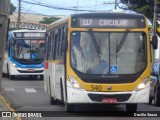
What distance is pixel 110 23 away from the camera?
16938 mm

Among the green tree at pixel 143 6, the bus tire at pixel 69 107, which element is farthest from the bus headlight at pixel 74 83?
the green tree at pixel 143 6

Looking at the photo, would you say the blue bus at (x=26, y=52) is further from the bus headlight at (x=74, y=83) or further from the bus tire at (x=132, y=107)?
the bus headlight at (x=74, y=83)

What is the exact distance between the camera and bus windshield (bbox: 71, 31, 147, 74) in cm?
1662

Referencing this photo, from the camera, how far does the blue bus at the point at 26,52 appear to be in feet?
124

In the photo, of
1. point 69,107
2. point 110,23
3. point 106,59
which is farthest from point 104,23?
point 69,107

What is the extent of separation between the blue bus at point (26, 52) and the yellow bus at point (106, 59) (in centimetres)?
2070

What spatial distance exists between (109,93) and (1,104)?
4.13 meters

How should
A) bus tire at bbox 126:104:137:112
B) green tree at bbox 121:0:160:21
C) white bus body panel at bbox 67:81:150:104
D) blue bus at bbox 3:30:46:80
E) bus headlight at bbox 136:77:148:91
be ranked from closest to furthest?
white bus body panel at bbox 67:81:150:104, bus headlight at bbox 136:77:148:91, bus tire at bbox 126:104:137:112, blue bus at bbox 3:30:46:80, green tree at bbox 121:0:160:21

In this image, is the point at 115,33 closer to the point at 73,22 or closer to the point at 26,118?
the point at 73,22

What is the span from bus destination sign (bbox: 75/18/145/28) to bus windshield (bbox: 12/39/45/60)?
21.0 meters

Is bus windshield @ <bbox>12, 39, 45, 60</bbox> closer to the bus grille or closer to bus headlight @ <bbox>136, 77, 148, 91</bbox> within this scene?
bus headlight @ <bbox>136, 77, 148, 91</bbox>

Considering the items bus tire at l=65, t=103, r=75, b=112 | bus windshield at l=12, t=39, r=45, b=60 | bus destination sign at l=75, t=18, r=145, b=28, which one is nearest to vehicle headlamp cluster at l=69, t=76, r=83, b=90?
bus tire at l=65, t=103, r=75, b=112

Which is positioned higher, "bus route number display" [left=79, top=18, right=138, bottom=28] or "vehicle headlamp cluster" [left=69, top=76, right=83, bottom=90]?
"bus route number display" [left=79, top=18, right=138, bottom=28]

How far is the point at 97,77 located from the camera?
16.5 m
